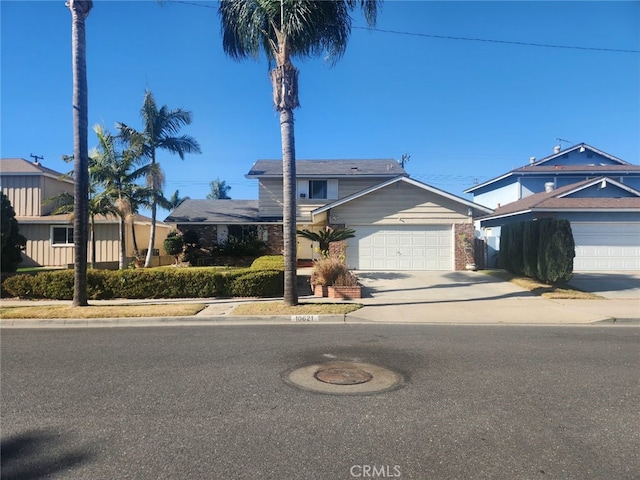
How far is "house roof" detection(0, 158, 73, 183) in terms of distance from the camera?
78.7 feet

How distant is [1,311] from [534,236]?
54.4ft

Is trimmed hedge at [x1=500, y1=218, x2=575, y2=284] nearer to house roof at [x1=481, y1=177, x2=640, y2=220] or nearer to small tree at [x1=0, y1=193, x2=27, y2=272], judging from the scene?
house roof at [x1=481, y1=177, x2=640, y2=220]

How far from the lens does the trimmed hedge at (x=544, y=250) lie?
13.1 metres

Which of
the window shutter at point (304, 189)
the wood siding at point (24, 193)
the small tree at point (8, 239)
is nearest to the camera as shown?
the small tree at point (8, 239)

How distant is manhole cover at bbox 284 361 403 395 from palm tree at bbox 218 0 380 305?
16.4ft

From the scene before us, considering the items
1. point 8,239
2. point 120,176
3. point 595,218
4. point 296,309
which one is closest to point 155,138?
point 120,176

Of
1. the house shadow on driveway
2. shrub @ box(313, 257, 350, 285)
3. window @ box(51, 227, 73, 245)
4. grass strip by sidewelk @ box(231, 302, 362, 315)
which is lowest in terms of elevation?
grass strip by sidewelk @ box(231, 302, 362, 315)

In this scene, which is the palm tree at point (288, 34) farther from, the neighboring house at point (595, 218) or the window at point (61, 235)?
the window at point (61, 235)

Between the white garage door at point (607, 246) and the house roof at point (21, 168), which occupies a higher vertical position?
the house roof at point (21, 168)

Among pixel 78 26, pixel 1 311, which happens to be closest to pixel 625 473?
pixel 1 311

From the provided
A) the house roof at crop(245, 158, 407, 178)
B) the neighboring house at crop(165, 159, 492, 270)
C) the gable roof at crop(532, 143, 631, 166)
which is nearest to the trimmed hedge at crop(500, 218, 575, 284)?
the neighboring house at crop(165, 159, 492, 270)

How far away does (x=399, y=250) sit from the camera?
1894 centimetres

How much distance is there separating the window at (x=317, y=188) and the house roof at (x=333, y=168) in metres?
0.49

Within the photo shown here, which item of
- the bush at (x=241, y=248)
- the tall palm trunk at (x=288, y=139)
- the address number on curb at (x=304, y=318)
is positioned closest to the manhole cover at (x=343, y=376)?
the address number on curb at (x=304, y=318)
